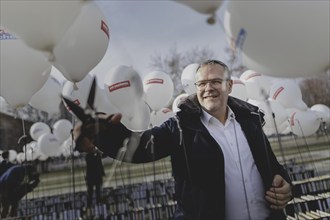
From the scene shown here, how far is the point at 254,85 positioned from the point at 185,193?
8.60 feet

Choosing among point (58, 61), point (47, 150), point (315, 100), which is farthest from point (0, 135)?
point (58, 61)

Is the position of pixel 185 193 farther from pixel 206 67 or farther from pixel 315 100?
pixel 315 100

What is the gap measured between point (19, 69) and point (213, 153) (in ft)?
4.24

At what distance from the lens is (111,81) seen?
2.56 meters

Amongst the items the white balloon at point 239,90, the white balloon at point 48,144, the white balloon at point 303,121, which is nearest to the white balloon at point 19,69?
the white balloon at point 239,90

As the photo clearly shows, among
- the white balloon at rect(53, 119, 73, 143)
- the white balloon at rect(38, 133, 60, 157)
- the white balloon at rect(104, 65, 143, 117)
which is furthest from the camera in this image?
the white balloon at rect(38, 133, 60, 157)

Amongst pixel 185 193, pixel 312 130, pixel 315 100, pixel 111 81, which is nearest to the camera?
pixel 185 193

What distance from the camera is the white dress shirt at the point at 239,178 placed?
1.32 metres

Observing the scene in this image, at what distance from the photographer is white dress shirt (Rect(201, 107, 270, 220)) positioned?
132 centimetres

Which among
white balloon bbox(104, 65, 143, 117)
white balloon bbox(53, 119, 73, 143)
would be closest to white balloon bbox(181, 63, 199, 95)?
white balloon bbox(104, 65, 143, 117)

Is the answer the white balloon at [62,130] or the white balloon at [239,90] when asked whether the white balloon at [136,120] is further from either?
the white balloon at [62,130]

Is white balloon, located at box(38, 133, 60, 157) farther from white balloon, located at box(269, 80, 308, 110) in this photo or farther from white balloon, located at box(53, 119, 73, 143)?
white balloon, located at box(269, 80, 308, 110)

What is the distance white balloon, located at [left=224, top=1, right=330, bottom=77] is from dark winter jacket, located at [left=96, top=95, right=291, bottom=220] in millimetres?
339

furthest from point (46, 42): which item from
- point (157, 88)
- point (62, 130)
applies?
point (62, 130)
